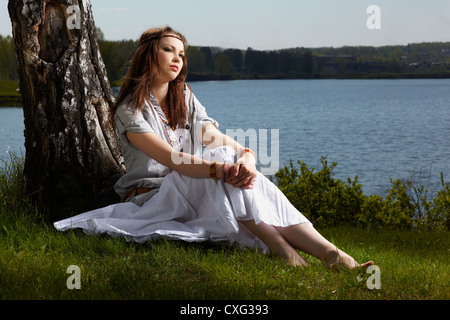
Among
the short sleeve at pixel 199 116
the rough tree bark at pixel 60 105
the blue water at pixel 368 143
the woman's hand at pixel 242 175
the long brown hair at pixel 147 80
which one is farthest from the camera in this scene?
the blue water at pixel 368 143

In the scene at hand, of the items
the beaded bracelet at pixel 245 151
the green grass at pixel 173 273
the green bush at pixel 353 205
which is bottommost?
the green bush at pixel 353 205

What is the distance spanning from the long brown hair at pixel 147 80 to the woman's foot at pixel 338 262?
1565 millimetres

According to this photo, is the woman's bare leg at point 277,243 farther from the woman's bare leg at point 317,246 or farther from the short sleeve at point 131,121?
the short sleeve at point 131,121

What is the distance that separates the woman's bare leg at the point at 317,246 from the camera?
11.5 ft

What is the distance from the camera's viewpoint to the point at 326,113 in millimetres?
45906

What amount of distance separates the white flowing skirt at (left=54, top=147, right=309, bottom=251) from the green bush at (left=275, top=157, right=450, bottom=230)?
8.86 ft

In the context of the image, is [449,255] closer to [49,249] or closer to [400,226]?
[400,226]

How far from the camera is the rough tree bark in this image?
16.0ft

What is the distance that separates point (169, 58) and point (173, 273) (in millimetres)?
1593

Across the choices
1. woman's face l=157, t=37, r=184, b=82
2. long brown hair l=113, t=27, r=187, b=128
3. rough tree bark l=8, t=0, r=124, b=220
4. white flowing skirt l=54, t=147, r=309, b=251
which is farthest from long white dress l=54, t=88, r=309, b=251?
rough tree bark l=8, t=0, r=124, b=220

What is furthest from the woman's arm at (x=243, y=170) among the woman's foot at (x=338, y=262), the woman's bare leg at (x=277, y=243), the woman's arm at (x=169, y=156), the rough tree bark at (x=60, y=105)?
the rough tree bark at (x=60, y=105)

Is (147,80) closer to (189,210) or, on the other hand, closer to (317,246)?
(189,210)

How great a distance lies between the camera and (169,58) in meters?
4.15

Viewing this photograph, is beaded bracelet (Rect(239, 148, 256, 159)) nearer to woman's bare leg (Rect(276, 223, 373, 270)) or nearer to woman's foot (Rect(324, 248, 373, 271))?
woman's bare leg (Rect(276, 223, 373, 270))
